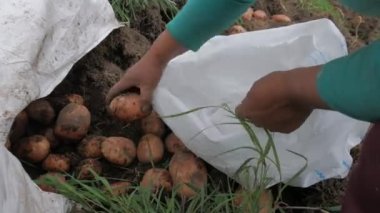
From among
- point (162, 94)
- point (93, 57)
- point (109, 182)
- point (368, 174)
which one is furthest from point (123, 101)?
point (368, 174)

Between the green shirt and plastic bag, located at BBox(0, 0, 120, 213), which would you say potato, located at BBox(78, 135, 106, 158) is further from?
the green shirt

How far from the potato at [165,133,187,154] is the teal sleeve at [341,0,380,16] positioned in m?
0.54

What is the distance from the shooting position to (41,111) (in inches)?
57.6

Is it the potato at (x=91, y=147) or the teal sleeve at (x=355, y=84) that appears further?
the potato at (x=91, y=147)

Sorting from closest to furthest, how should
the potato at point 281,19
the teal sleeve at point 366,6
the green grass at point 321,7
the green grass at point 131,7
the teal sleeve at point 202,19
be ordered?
the teal sleeve at point 366,6
the teal sleeve at point 202,19
the green grass at point 131,7
the potato at point 281,19
the green grass at point 321,7

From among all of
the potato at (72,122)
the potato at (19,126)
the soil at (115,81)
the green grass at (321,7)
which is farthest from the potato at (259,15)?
the potato at (19,126)

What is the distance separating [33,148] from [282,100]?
25.6 inches

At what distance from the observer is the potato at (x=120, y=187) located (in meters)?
1.36

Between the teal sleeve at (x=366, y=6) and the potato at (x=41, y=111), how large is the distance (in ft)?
2.47

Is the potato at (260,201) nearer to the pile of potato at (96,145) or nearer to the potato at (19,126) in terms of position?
the pile of potato at (96,145)

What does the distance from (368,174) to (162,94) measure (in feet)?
1.83

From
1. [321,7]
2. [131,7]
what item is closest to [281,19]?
[321,7]

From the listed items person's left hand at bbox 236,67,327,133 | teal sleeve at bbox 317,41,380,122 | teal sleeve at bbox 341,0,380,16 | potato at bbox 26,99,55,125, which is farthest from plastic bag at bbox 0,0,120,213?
teal sleeve at bbox 341,0,380,16

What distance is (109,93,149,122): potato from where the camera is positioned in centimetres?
142
